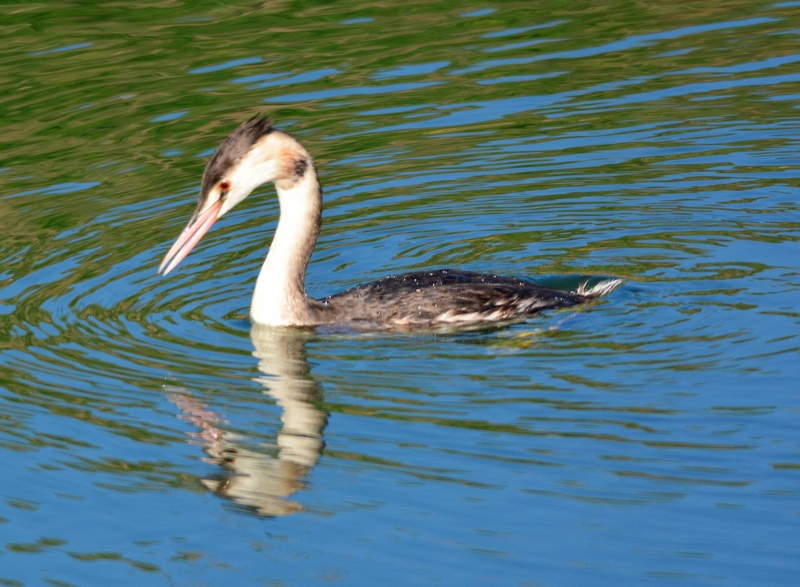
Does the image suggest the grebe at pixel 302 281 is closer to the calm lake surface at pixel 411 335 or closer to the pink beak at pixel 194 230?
the pink beak at pixel 194 230

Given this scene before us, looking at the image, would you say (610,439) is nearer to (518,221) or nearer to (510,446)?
(510,446)

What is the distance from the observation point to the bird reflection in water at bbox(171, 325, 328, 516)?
649 centimetres

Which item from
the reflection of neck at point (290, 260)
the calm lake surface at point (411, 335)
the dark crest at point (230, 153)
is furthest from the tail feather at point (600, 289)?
the dark crest at point (230, 153)

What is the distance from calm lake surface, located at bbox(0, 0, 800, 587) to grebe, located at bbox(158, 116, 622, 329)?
0.69 feet

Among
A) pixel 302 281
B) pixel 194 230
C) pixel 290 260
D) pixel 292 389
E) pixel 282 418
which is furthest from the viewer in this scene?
pixel 302 281

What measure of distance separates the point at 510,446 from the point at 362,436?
826 mm

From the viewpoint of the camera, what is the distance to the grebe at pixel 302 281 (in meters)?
8.47

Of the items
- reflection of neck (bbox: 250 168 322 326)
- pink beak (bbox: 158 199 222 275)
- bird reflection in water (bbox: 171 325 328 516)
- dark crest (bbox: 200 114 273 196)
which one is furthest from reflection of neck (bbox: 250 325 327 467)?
dark crest (bbox: 200 114 273 196)

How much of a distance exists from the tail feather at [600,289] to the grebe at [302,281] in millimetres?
127

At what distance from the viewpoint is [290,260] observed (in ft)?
29.1

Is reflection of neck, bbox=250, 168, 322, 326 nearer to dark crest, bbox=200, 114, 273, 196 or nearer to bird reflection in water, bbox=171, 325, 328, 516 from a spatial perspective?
bird reflection in water, bbox=171, 325, 328, 516

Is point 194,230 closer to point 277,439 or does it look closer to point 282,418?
point 282,418

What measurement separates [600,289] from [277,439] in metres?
3.01

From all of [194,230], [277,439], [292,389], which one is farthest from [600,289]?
[277,439]
